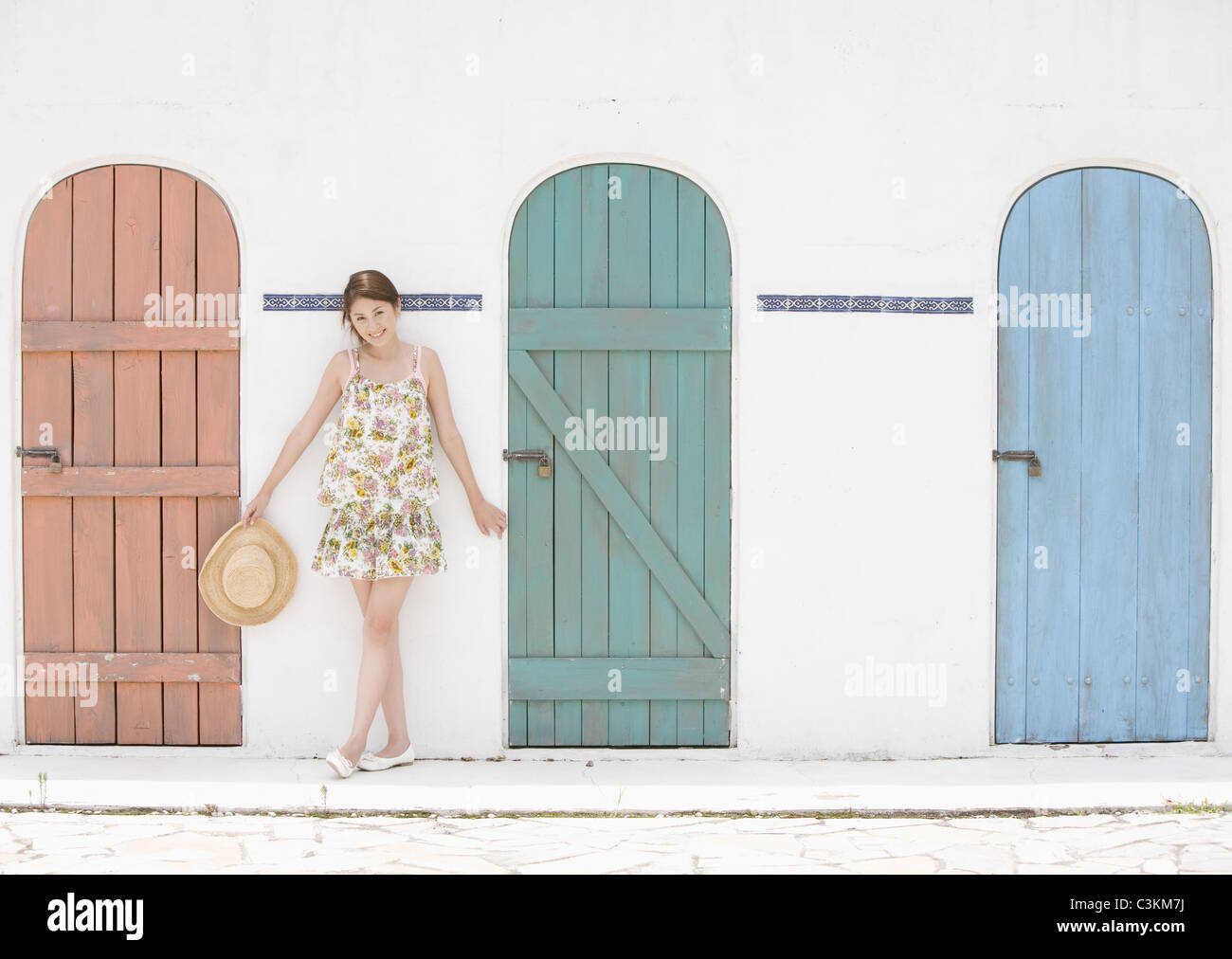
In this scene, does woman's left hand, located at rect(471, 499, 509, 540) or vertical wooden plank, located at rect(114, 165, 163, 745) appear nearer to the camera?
woman's left hand, located at rect(471, 499, 509, 540)

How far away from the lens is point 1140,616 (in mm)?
5895

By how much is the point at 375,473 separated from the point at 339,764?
3.82 ft

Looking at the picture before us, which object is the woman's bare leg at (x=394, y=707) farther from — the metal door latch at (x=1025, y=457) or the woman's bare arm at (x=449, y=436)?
the metal door latch at (x=1025, y=457)

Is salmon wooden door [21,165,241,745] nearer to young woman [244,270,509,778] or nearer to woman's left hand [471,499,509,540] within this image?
young woman [244,270,509,778]

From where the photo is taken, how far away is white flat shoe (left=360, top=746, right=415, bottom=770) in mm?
5479

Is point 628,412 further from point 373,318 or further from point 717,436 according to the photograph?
point 373,318

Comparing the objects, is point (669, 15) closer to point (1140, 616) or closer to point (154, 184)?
point (154, 184)

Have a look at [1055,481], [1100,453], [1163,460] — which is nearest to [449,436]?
[1055,481]

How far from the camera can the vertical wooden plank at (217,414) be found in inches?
226

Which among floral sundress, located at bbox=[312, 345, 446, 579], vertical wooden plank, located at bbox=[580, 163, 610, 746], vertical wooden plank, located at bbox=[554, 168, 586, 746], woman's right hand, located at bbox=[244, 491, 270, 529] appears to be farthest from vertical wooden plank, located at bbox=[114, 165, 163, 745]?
vertical wooden plank, located at bbox=[580, 163, 610, 746]

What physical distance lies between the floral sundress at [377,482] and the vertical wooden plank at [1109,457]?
2863mm

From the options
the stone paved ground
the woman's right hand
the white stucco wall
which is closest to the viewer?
the stone paved ground

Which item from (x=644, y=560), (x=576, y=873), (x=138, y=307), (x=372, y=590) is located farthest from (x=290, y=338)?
(x=576, y=873)

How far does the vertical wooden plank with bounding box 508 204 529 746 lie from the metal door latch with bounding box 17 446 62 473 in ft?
6.35
